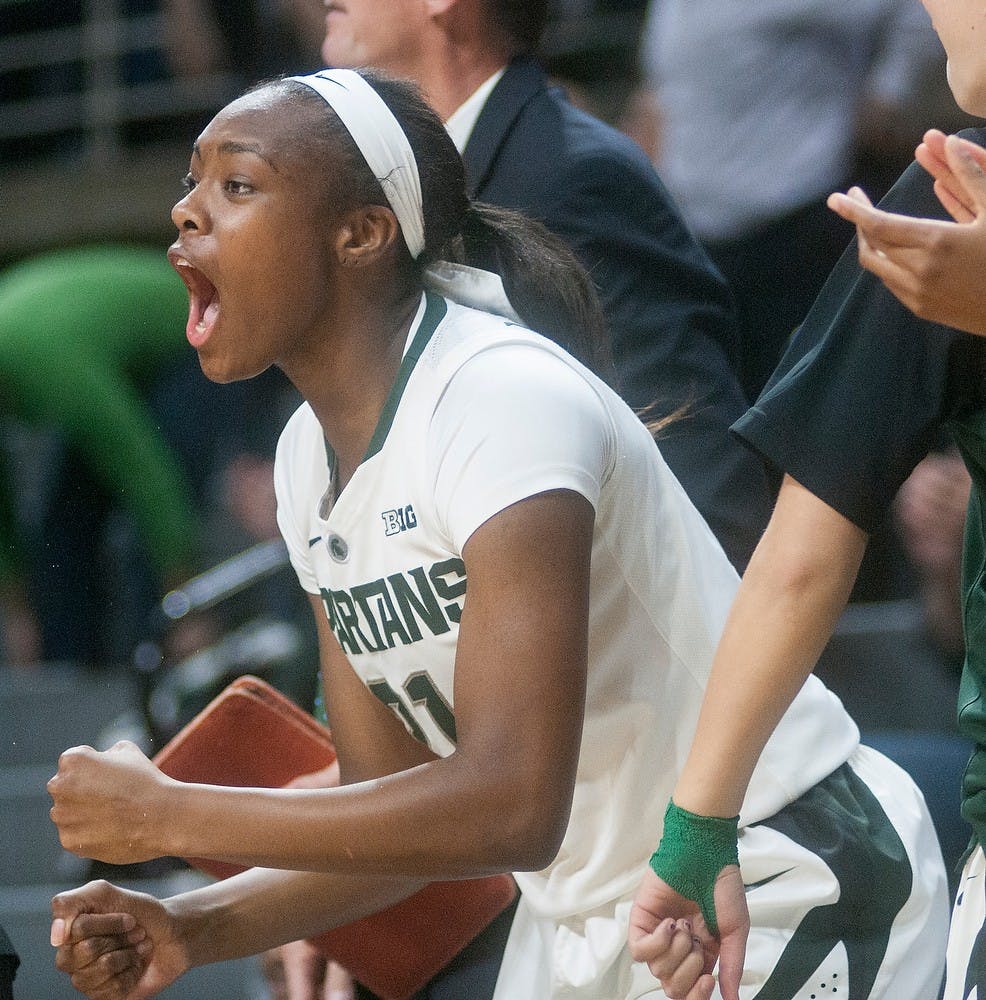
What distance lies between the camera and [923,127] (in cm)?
354

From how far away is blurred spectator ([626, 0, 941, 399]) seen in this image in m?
3.45

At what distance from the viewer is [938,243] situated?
49.1 inches

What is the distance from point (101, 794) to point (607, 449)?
560mm

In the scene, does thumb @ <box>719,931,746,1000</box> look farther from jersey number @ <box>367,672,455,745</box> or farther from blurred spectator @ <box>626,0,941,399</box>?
blurred spectator @ <box>626,0,941,399</box>

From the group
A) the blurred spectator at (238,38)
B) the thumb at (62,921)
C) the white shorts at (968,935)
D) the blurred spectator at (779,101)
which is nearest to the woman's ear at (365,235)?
the thumb at (62,921)

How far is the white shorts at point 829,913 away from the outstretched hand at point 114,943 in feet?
1.32

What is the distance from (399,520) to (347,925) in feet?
2.04

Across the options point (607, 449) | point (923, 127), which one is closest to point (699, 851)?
point (607, 449)

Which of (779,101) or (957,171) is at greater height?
(957,171)

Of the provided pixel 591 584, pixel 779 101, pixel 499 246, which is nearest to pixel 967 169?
Answer: pixel 591 584

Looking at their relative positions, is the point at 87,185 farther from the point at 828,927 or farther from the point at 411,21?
the point at 828,927

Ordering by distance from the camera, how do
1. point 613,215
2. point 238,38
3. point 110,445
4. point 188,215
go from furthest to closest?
point 238,38 → point 110,445 → point 613,215 → point 188,215

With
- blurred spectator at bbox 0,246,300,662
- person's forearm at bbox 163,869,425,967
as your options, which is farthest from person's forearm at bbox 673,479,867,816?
blurred spectator at bbox 0,246,300,662

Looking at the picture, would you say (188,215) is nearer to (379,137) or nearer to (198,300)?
(198,300)
